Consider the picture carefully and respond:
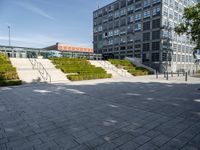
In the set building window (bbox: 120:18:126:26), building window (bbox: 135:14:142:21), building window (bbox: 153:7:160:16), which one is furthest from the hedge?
building window (bbox: 120:18:126:26)

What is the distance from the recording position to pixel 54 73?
2183 cm

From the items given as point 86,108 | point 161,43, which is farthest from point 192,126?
point 161,43

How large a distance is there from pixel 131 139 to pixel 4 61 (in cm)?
2223

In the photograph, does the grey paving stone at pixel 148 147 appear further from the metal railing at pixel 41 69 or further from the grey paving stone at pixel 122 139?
the metal railing at pixel 41 69

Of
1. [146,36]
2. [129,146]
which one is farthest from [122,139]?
[146,36]

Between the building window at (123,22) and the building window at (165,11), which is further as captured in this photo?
the building window at (123,22)

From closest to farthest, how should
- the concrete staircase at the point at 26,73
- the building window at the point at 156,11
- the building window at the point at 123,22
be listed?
the concrete staircase at the point at 26,73 < the building window at the point at 156,11 < the building window at the point at 123,22

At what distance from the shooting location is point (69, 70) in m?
23.4

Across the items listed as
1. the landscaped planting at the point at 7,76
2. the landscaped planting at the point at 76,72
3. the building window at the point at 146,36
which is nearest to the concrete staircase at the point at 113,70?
the landscaped planting at the point at 76,72

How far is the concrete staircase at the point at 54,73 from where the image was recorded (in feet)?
65.9

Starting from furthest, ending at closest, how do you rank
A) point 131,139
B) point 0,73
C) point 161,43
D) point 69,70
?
point 161,43 < point 69,70 < point 0,73 < point 131,139

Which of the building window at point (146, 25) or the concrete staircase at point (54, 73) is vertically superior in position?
the building window at point (146, 25)

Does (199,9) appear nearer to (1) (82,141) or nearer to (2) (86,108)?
(2) (86,108)

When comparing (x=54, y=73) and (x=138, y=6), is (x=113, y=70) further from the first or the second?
(x=138, y=6)
